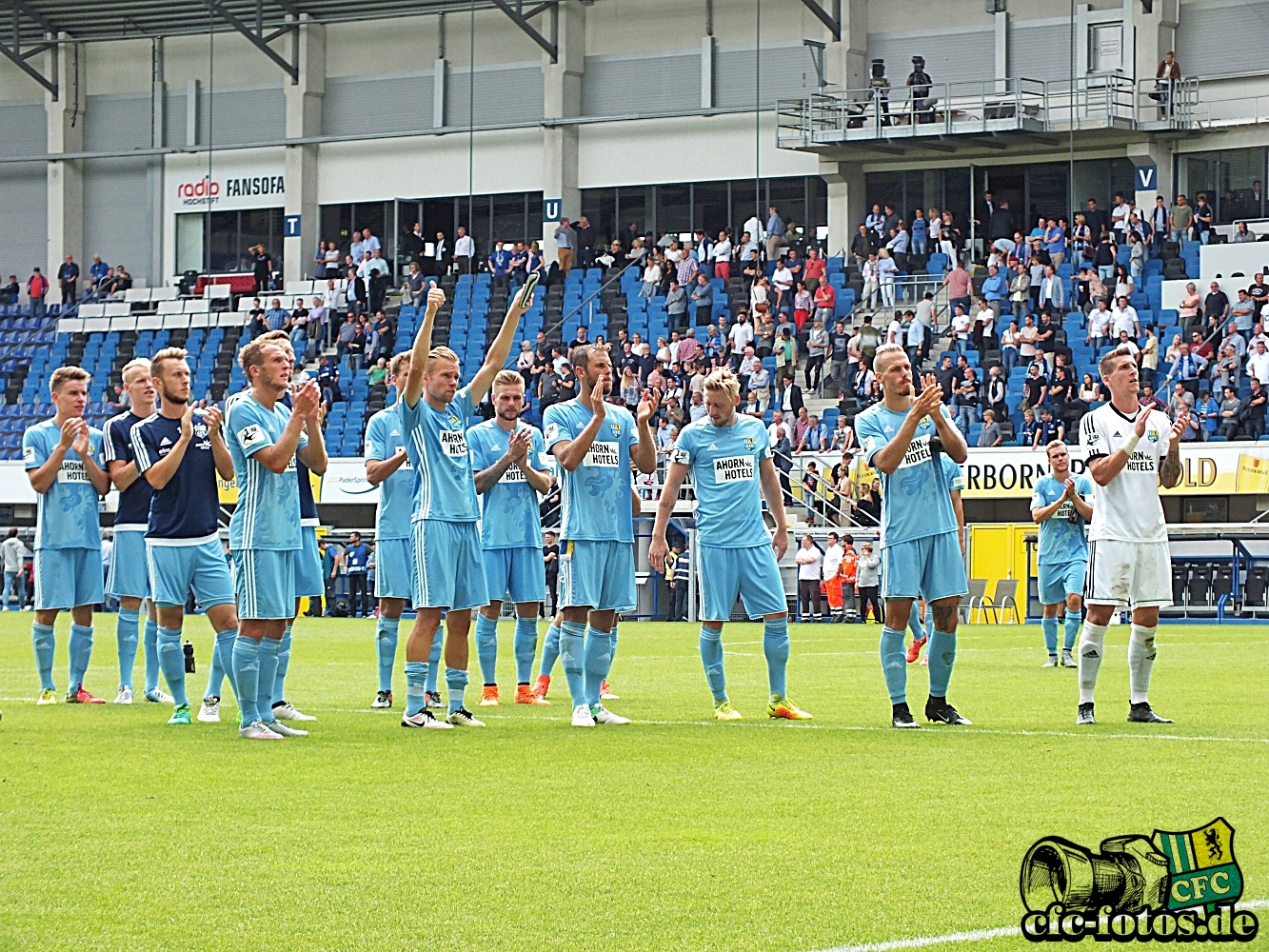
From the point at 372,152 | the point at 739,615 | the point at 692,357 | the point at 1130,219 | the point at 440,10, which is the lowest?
the point at 739,615

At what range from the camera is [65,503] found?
1453 centimetres

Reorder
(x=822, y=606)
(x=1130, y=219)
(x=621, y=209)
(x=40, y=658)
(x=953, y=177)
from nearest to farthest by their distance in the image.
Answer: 1. (x=40, y=658)
2. (x=822, y=606)
3. (x=1130, y=219)
4. (x=953, y=177)
5. (x=621, y=209)

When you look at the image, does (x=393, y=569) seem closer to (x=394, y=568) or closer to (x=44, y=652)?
(x=394, y=568)

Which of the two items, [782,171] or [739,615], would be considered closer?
[739,615]

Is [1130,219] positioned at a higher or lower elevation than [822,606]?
higher

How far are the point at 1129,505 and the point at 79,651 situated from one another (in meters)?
7.75

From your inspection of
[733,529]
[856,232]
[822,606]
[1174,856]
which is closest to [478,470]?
[733,529]

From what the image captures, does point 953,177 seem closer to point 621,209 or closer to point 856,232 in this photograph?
point 856,232

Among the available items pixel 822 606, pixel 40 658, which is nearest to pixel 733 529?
pixel 40 658

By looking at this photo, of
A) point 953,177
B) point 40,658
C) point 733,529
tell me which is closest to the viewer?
point 733,529

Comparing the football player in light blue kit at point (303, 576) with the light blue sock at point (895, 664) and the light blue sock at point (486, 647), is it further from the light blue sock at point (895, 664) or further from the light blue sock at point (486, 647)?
the light blue sock at point (895, 664)

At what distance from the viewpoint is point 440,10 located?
4778cm

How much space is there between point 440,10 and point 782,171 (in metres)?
9.86

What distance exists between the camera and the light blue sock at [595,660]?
1235 centimetres
